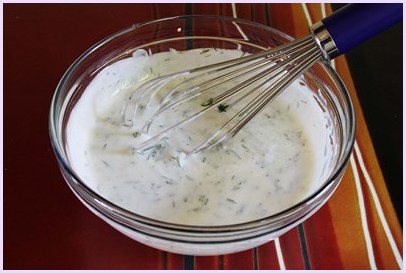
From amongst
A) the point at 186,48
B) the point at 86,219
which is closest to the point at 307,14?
the point at 186,48

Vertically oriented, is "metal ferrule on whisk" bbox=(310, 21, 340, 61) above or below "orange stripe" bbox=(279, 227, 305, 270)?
above

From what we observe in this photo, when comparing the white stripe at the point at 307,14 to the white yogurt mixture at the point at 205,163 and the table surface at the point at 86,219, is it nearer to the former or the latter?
the table surface at the point at 86,219

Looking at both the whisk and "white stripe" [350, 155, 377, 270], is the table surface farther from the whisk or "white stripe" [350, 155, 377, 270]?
the whisk

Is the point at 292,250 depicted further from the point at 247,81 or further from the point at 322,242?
the point at 247,81

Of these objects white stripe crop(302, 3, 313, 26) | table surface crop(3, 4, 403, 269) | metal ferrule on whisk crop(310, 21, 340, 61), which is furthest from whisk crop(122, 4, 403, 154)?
white stripe crop(302, 3, 313, 26)

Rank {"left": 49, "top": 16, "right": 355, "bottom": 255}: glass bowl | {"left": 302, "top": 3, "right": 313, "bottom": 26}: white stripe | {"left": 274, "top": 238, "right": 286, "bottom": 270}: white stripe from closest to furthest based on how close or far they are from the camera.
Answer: {"left": 49, "top": 16, "right": 355, "bottom": 255}: glass bowl < {"left": 274, "top": 238, "right": 286, "bottom": 270}: white stripe < {"left": 302, "top": 3, "right": 313, "bottom": 26}: white stripe

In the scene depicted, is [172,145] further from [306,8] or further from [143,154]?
[306,8]
